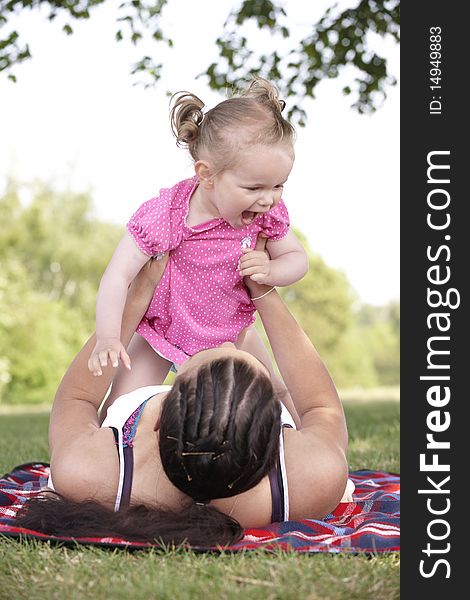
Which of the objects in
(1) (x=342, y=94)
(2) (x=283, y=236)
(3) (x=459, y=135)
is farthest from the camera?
(1) (x=342, y=94)

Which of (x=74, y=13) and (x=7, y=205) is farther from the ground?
(x=7, y=205)

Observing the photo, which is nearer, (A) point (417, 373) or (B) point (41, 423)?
(A) point (417, 373)

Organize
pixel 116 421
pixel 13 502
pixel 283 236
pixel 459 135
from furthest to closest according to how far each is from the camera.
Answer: pixel 283 236, pixel 13 502, pixel 116 421, pixel 459 135

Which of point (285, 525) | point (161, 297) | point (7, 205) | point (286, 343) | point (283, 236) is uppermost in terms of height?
point (7, 205)

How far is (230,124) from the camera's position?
2842mm

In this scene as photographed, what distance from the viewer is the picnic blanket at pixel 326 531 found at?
2.20 m

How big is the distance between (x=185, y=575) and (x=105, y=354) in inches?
32.6

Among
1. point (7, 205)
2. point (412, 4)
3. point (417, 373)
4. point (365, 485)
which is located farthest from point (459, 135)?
point (7, 205)

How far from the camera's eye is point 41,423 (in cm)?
721

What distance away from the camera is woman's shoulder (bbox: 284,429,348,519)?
2.41 meters

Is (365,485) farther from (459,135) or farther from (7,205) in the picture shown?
(7,205)

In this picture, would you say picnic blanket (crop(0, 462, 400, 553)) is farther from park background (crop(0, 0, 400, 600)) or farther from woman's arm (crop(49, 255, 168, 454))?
park background (crop(0, 0, 400, 600))

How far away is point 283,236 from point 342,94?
5458mm

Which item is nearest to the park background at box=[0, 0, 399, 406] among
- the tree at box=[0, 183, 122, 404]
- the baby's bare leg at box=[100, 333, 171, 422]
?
the tree at box=[0, 183, 122, 404]
